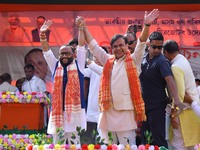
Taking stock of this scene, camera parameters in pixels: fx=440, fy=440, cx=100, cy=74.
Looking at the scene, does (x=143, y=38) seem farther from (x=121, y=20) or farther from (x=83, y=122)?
(x=121, y=20)

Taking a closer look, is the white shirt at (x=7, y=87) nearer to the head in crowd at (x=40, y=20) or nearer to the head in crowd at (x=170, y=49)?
the head in crowd at (x=40, y=20)

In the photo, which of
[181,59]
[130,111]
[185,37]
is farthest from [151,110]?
[185,37]

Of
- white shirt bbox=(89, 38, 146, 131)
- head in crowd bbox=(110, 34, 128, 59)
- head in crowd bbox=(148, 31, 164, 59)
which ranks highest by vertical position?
head in crowd bbox=(148, 31, 164, 59)

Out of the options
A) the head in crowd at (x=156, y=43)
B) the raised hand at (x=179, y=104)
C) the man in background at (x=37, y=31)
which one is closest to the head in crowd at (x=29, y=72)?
the man in background at (x=37, y=31)

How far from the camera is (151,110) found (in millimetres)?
5121

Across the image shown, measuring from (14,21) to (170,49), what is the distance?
4.06m

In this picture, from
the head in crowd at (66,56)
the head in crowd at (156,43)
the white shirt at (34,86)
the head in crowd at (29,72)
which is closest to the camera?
the head in crowd at (156,43)

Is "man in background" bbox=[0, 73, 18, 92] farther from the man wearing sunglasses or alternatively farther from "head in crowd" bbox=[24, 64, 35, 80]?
the man wearing sunglasses

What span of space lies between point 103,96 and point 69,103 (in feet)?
1.91

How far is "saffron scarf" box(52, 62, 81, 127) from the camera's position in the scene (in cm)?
520

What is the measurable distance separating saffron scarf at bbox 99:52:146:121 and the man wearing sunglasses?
0.40m

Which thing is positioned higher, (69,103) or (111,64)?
(111,64)

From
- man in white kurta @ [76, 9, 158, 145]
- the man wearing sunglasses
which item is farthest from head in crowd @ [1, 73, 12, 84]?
man in white kurta @ [76, 9, 158, 145]

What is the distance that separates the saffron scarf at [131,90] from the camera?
469 cm
